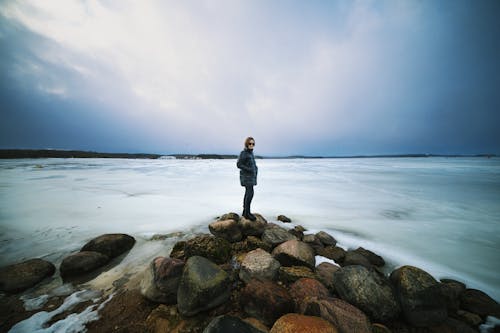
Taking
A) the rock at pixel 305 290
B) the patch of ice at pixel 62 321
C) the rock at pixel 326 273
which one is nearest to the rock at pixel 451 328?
the rock at pixel 326 273

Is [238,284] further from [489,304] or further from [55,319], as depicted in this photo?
[489,304]

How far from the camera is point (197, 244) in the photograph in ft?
12.2

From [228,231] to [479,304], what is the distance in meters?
4.52

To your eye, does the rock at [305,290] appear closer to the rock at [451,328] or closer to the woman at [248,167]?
the rock at [451,328]

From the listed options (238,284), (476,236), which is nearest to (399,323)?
(238,284)

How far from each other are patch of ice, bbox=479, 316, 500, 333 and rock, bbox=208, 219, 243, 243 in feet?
13.6

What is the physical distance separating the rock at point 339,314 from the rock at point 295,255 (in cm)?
103

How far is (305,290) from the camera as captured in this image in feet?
9.29

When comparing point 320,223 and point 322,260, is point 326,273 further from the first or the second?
point 320,223

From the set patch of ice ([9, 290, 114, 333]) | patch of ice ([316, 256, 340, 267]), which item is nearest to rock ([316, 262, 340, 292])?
patch of ice ([316, 256, 340, 267])

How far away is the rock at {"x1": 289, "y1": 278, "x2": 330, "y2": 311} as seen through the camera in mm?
2713

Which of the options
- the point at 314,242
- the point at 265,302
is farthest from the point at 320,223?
the point at 265,302

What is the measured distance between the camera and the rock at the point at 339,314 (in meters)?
2.22

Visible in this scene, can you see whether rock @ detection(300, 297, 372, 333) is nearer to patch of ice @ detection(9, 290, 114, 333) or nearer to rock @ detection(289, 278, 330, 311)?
rock @ detection(289, 278, 330, 311)
